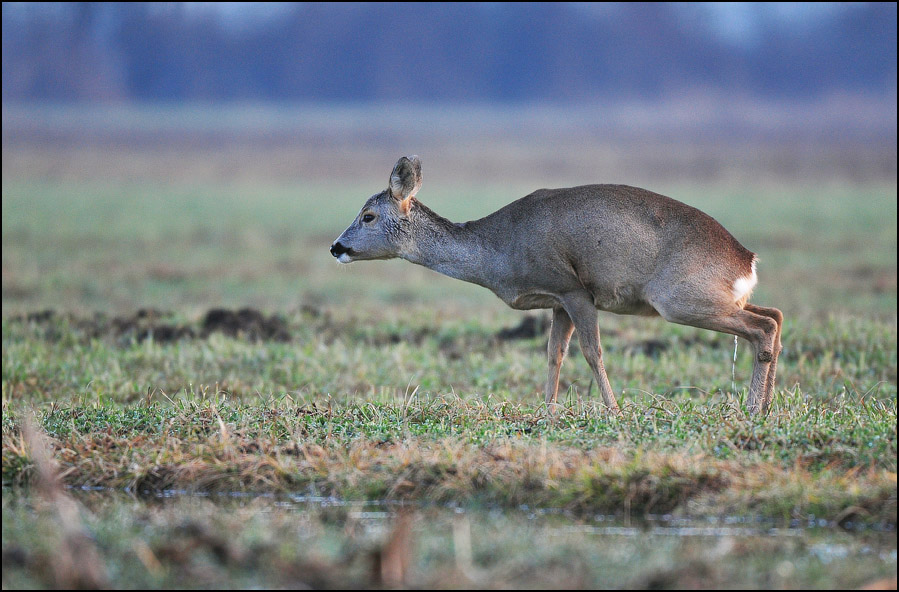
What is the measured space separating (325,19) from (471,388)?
186 meters

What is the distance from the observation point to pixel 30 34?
152 m

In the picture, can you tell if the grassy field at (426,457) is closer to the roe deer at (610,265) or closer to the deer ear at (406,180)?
the roe deer at (610,265)

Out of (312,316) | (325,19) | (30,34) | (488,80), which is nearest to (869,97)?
(488,80)

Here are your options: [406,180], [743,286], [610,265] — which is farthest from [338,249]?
[743,286]

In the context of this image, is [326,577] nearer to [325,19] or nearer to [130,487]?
[130,487]

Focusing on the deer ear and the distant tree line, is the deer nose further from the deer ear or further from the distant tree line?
the distant tree line

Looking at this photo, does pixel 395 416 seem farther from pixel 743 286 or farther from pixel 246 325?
pixel 246 325

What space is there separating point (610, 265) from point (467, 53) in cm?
17744

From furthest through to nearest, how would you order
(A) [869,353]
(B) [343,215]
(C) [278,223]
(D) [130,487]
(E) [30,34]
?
1. (E) [30,34]
2. (B) [343,215]
3. (C) [278,223]
4. (A) [869,353]
5. (D) [130,487]

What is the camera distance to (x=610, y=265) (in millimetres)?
9359

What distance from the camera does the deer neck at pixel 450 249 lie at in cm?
995

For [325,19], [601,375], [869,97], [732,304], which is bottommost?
[601,375]

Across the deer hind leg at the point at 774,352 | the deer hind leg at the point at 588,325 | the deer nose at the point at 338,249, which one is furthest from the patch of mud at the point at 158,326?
the deer hind leg at the point at 774,352

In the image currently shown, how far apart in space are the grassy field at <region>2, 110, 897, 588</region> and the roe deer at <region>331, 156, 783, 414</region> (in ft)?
1.79
